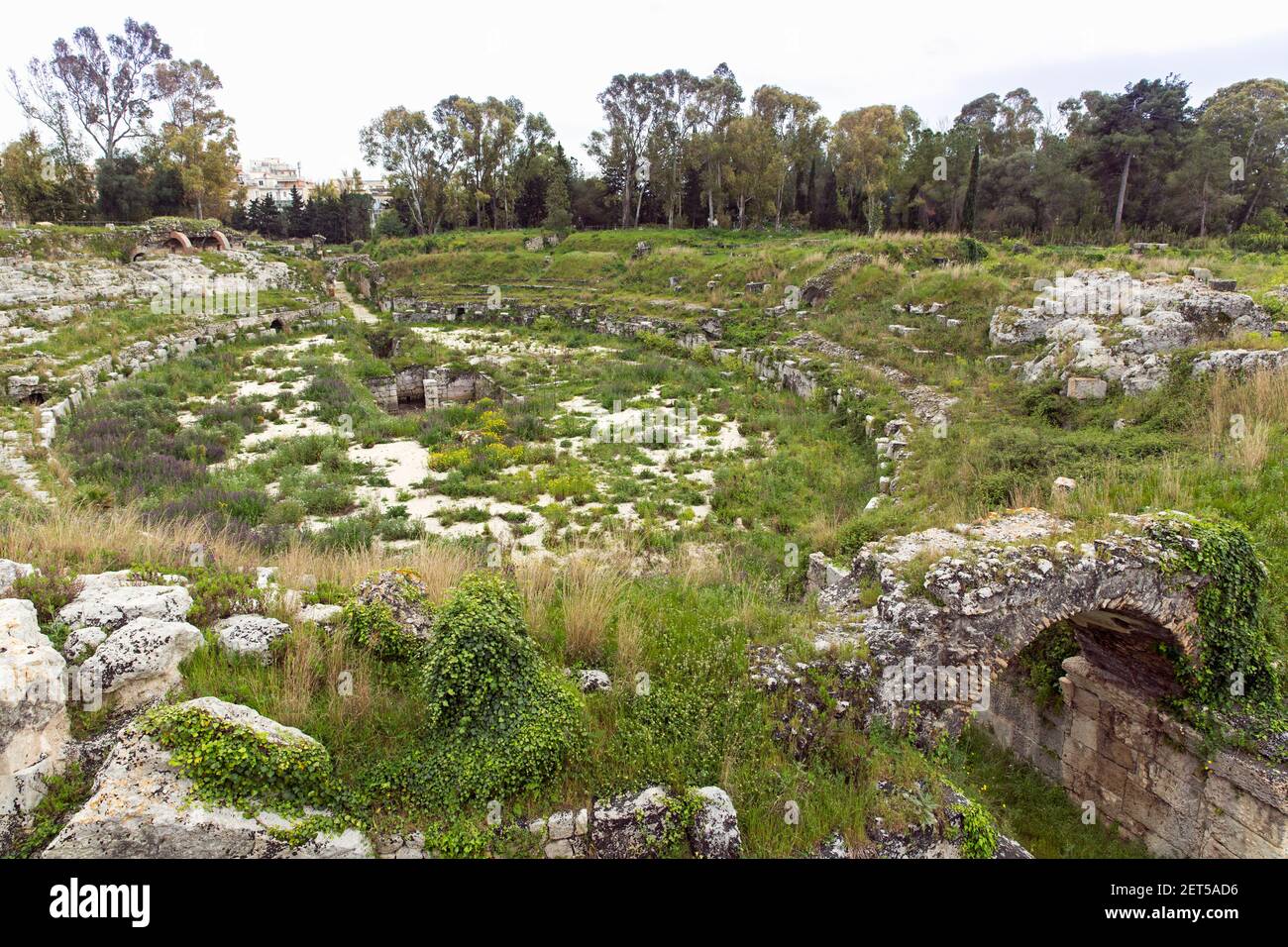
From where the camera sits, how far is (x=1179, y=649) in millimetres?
6992

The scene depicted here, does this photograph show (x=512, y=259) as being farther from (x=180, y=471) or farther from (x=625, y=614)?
(x=625, y=614)

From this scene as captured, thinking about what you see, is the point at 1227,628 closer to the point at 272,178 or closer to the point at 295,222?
the point at 295,222

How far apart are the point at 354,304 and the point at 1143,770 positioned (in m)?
44.0

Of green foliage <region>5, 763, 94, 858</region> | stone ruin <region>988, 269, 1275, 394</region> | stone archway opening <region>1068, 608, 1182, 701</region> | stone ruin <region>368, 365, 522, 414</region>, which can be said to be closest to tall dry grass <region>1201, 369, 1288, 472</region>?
stone ruin <region>988, 269, 1275, 394</region>

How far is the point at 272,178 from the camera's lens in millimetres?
132750

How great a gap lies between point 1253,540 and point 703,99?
193ft

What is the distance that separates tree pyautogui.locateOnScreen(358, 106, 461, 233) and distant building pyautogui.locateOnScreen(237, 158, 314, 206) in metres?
70.8

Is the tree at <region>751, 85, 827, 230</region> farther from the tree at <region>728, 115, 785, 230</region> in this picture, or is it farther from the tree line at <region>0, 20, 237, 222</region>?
the tree line at <region>0, 20, 237, 222</region>

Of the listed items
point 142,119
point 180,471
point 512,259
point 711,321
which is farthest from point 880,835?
point 142,119

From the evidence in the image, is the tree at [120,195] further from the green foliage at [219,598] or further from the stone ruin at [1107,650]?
the stone ruin at [1107,650]

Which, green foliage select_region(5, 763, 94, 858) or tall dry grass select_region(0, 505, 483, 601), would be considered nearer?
green foliage select_region(5, 763, 94, 858)

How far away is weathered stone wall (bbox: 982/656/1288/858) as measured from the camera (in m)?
6.41

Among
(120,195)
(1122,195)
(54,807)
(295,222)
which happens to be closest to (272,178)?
(295,222)

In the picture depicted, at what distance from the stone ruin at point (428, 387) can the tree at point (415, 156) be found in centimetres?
3977
